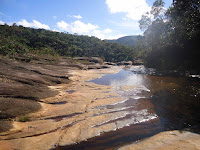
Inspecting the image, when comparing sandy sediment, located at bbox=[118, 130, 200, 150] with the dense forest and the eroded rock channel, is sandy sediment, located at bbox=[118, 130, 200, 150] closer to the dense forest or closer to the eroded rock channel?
the eroded rock channel

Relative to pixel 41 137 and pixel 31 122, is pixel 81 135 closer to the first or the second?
pixel 41 137

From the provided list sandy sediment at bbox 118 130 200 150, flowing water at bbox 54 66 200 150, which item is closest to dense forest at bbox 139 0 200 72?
flowing water at bbox 54 66 200 150


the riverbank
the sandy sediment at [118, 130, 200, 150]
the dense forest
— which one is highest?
the dense forest

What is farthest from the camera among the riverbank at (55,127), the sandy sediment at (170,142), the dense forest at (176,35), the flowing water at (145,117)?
the dense forest at (176,35)

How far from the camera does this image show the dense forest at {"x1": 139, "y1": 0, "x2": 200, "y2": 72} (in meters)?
25.5

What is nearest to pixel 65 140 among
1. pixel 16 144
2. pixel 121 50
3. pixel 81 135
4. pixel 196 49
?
pixel 81 135

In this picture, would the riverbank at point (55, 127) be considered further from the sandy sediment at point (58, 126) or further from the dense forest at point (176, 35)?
the dense forest at point (176, 35)

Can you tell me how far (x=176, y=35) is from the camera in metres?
33.6

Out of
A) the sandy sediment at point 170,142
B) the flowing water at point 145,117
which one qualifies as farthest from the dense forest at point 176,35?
the sandy sediment at point 170,142

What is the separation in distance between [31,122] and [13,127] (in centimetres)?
103

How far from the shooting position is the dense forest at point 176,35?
25.5m

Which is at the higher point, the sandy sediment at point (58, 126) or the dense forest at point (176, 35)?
the dense forest at point (176, 35)

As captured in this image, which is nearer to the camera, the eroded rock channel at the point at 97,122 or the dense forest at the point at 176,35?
the eroded rock channel at the point at 97,122

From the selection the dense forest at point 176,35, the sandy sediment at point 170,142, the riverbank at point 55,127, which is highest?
the dense forest at point 176,35
